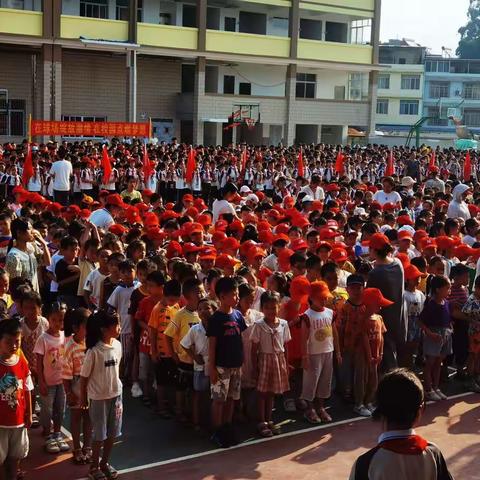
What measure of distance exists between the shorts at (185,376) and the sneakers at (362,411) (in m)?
1.51

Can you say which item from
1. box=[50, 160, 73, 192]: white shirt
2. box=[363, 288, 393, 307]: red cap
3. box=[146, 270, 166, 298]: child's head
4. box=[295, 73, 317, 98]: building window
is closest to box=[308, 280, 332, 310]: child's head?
box=[363, 288, 393, 307]: red cap

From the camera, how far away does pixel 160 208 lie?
37.6 feet

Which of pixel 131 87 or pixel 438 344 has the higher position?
pixel 131 87

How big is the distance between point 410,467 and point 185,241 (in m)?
6.15

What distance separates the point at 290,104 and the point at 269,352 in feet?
101

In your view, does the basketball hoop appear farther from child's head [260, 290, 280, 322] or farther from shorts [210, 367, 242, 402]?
shorts [210, 367, 242, 402]

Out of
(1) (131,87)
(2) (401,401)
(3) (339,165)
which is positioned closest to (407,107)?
(1) (131,87)

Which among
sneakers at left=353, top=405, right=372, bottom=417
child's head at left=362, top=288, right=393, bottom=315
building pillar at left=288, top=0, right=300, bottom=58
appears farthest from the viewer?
building pillar at left=288, top=0, right=300, bottom=58

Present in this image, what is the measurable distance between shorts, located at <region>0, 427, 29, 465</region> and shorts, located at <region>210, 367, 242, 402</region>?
1.54 metres

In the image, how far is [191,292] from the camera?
631cm

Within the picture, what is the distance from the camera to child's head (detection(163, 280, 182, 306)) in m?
6.46

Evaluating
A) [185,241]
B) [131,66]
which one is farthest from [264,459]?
[131,66]

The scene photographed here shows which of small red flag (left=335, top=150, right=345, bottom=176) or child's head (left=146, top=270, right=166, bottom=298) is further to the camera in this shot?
small red flag (left=335, top=150, right=345, bottom=176)

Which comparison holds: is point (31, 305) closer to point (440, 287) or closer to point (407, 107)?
point (440, 287)
